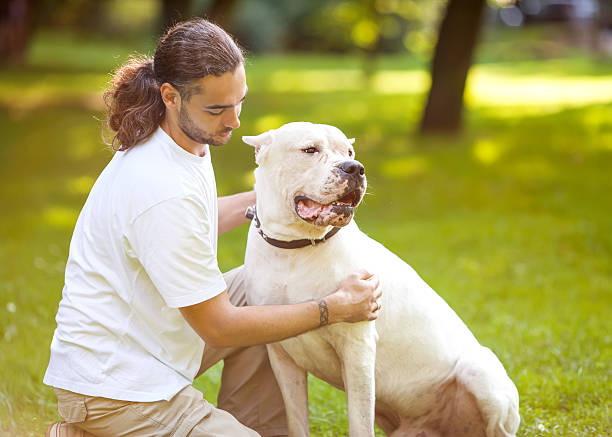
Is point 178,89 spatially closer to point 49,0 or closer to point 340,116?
point 340,116

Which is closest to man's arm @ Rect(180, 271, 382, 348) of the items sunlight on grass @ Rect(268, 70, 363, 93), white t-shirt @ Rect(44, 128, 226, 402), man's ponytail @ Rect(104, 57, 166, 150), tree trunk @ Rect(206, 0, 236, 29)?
white t-shirt @ Rect(44, 128, 226, 402)

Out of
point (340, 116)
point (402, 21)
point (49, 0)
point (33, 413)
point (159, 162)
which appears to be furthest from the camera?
point (402, 21)

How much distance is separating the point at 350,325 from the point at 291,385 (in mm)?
555

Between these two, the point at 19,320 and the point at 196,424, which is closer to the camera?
the point at 196,424

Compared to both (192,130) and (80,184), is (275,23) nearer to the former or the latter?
(80,184)

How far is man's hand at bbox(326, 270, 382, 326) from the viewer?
10.0ft

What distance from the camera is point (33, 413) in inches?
166

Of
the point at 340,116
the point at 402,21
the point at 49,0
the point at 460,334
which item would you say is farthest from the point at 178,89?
the point at 402,21

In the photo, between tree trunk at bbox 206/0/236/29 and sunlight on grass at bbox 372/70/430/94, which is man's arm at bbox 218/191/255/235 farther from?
sunlight on grass at bbox 372/70/430/94

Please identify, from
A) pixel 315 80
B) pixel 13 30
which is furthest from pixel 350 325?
pixel 13 30

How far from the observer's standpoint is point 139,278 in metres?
3.04

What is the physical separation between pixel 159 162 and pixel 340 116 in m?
12.3

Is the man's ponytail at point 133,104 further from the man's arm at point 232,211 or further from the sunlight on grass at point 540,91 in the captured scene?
the sunlight on grass at point 540,91

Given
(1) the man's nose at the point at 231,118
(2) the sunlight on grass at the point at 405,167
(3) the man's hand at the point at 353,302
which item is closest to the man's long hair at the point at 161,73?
(1) the man's nose at the point at 231,118
